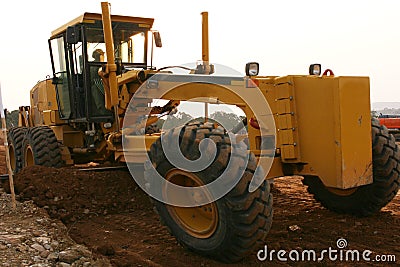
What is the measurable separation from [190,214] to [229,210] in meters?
0.74

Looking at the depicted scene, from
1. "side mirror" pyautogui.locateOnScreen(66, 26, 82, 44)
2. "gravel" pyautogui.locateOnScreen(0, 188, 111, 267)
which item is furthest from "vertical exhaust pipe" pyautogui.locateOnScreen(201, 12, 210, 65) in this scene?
"gravel" pyautogui.locateOnScreen(0, 188, 111, 267)

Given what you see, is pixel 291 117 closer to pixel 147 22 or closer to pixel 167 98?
pixel 167 98

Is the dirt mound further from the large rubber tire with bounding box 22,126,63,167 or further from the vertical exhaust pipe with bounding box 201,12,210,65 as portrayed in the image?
the vertical exhaust pipe with bounding box 201,12,210,65

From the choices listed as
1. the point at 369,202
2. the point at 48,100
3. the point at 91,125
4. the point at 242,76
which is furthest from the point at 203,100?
the point at 48,100

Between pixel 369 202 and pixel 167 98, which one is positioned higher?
pixel 167 98

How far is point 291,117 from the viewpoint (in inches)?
200

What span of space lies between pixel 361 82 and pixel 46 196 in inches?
168

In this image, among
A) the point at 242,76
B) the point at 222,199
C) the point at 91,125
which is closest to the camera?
the point at 222,199

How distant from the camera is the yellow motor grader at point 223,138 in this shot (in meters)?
4.10

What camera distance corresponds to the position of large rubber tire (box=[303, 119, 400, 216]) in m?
5.25

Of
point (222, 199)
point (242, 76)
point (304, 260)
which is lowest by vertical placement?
point (304, 260)

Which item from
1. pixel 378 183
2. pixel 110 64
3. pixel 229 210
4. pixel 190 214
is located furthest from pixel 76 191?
pixel 378 183

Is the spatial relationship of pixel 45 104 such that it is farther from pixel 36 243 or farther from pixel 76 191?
pixel 36 243

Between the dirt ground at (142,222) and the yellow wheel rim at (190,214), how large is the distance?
23 centimetres
